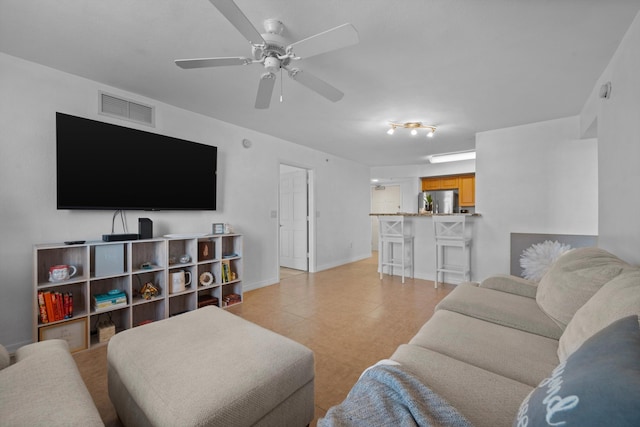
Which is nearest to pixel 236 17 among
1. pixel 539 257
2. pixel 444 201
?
pixel 539 257

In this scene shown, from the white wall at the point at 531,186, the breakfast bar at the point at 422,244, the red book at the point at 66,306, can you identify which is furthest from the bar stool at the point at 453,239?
the red book at the point at 66,306

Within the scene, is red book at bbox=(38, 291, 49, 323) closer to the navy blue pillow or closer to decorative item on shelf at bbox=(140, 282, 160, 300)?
A: decorative item on shelf at bbox=(140, 282, 160, 300)

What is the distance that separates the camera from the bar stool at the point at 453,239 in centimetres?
400

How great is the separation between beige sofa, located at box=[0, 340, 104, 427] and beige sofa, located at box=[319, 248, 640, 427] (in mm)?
859

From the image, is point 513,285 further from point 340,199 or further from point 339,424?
point 340,199

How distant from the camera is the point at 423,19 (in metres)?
1.76

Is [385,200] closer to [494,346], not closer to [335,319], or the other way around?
[335,319]

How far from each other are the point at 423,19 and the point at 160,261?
10.2 ft

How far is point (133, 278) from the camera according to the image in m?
2.87

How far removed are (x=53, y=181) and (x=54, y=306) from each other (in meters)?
1.06

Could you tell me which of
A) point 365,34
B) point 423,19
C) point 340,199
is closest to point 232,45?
point 365,34

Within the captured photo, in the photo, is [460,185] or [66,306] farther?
[460,185]

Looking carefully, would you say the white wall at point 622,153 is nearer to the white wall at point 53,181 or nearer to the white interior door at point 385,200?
the white wall at point 53,181

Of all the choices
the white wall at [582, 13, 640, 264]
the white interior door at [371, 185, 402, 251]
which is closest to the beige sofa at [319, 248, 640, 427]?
the white wall at [582, 13, 640, 264]
